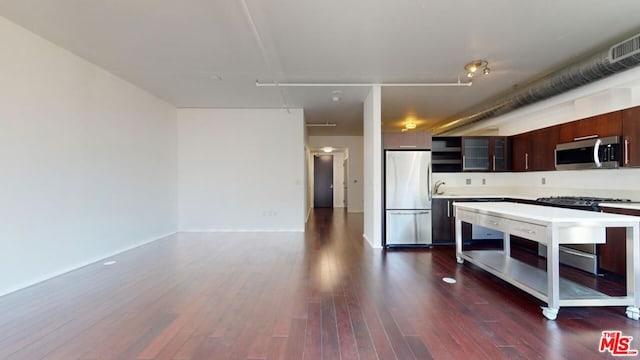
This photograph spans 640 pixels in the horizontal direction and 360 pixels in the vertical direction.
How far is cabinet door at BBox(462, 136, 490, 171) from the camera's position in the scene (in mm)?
5613

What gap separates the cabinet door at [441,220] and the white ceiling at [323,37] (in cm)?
197

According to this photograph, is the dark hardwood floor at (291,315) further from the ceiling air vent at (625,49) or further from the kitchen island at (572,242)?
the ceiling air vent at (625,49)

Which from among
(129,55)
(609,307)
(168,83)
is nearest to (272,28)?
(129,55)

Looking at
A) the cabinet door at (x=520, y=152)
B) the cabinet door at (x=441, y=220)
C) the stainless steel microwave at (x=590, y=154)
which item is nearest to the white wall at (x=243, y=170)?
the cabinet door at (x=441, y=220)

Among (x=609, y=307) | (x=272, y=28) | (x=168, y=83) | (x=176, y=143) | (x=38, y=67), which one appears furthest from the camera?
(x=176, y=143)

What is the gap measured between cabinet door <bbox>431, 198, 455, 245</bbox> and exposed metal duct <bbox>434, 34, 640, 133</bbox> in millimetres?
1934

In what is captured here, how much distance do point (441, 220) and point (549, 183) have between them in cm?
183

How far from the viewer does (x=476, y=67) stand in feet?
13.1

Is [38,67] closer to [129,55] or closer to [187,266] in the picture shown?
[129,55]

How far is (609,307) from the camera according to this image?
2.62 meters

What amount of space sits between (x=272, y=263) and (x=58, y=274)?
8.24 feet

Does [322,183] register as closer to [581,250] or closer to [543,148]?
Result: [543,148]

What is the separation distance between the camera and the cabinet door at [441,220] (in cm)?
516

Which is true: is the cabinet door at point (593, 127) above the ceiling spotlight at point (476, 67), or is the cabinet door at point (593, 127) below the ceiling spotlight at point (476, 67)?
below
